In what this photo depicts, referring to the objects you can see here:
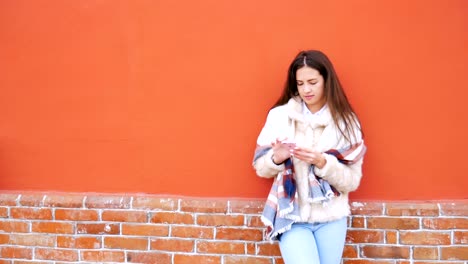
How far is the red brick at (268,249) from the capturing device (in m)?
3.15

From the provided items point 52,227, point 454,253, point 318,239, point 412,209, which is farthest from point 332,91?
point 52,227

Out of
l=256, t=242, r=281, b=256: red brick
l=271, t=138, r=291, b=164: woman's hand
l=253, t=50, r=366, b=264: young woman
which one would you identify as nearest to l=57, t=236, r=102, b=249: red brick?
l=256, t=242, r=281, b=256: red brick

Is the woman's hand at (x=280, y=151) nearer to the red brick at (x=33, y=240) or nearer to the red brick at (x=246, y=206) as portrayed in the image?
the red brick at (x=246, y=206)

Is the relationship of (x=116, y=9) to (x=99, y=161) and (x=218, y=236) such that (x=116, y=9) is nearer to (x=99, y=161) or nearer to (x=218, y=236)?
(x=99, y=161)

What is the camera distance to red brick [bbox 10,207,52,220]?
11.0 ft

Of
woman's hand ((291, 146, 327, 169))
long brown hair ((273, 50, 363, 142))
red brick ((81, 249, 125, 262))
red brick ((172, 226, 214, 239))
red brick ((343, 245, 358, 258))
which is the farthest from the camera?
red brick ((81, 249, 125, 262))

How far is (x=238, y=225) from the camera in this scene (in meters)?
3.17

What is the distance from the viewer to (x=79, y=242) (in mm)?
3338

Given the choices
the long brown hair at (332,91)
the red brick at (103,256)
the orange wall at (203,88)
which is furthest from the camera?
the red brick at (103,256)

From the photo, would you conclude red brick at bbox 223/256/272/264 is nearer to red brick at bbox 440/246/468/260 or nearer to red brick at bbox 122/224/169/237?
red brick at bbox 122/224/169/237

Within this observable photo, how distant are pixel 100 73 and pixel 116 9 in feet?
1.45

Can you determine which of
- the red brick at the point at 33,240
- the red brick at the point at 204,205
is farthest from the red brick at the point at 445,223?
the red brick at the point at 33,240

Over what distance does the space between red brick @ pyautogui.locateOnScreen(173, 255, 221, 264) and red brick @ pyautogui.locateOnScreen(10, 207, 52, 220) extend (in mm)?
958

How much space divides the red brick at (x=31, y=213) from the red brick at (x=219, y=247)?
110cm
